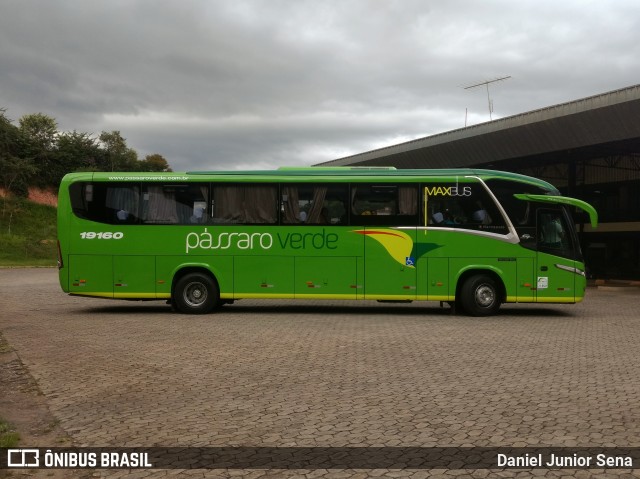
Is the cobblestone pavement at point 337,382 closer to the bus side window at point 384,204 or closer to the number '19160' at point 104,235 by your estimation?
the number '19160' at point 104,235

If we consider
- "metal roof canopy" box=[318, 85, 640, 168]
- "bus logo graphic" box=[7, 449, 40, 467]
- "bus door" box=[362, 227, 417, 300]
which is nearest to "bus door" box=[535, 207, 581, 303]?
"bus door" box=[362, 227, 417, 300]

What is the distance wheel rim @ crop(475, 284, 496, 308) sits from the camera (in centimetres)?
1514

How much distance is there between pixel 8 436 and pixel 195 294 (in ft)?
33.7

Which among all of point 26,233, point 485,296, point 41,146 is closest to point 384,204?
point 485,296

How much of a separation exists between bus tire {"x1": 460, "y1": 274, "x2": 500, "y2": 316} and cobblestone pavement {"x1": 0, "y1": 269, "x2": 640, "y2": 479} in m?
0.67

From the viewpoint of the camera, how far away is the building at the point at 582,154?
78.9 feet

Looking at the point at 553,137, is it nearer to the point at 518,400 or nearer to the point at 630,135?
the point at 630,135

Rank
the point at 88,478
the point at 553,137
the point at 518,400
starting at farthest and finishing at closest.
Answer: the point at 553,137 < the point at 518,400 < the point at 88,478

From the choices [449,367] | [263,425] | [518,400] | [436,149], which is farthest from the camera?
[436,149]

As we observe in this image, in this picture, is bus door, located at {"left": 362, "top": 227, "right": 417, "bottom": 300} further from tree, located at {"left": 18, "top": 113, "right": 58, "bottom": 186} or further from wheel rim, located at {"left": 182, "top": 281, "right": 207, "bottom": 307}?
tree, located at {"left": 18, "top": 113, "right": 58, "bottom": 186}

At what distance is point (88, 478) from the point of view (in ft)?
14.8

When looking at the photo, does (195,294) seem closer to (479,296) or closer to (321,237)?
(321,237)

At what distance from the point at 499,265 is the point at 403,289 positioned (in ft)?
7.53

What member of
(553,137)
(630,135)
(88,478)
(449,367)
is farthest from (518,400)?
(553,137)
